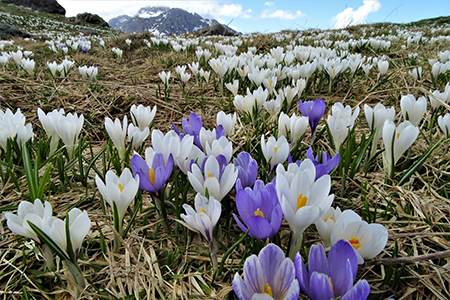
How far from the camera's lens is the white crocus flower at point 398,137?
3.76 feet

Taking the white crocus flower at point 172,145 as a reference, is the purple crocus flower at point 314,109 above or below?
above

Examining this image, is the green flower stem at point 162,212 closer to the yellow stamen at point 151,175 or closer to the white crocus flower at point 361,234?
the yellow stamen at point 151,175

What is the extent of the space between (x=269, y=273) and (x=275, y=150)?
1.92 ft

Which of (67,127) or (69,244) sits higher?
(67,127)

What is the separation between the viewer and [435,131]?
68.7 inches

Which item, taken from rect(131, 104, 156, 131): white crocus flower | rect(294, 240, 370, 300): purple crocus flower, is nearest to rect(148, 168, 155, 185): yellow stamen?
rect(294, 240, 370, 300): purple crocus flower

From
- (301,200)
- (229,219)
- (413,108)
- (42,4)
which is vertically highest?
(42,4)

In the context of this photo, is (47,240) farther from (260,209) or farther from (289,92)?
(289,92)

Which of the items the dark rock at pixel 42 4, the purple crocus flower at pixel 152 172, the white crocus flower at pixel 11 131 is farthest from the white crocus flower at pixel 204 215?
the dark rock at pixel 42 4

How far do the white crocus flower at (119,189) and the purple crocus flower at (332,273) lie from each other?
541 millimetres

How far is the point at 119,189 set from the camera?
2.91 feet

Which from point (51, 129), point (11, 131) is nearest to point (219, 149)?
point (51, 129)

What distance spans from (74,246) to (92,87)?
7.94 feet

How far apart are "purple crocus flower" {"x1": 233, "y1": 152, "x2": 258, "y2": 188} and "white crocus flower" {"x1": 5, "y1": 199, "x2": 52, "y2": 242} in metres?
0.61
